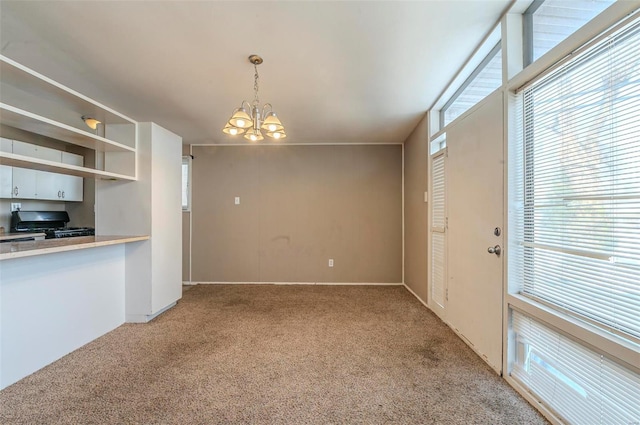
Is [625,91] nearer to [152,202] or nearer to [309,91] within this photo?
[309,91]

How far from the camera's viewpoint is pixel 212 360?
1.97 meters

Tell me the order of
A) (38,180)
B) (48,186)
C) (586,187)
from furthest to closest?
(48,186), (38,180), (586,187)

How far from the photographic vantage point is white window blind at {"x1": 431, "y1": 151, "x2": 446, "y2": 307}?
2746 mm

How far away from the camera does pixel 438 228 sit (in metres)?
2.86

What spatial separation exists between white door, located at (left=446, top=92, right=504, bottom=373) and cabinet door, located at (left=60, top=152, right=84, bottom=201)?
5.45 meters

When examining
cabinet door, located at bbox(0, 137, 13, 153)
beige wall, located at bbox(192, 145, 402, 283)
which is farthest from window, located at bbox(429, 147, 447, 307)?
cabinet door, located at bbox(0, 137, 13, 153)

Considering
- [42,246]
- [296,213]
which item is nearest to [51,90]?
[42,246]

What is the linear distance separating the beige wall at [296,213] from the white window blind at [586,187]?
263 centimetres

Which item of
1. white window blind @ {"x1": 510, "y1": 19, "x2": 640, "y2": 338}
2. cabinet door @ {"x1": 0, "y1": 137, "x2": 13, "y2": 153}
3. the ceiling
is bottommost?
white window blind @ {"x1": 510, "y1": 19, "x2": 640, "y2": 338}

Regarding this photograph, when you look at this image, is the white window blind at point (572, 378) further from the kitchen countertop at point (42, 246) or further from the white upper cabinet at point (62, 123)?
the white upper cabinet at point (62, 123)

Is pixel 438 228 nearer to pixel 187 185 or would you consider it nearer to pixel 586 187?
pixel 586 187

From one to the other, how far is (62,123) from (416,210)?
4.03 m

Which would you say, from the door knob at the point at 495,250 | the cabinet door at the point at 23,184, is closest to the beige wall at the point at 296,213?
the cabinet door at the point at 23,184

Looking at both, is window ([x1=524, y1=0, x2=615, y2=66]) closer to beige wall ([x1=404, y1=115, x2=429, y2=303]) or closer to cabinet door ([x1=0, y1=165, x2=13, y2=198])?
beige wall ([x1=404, y1=115, x2=429, y2=303])
